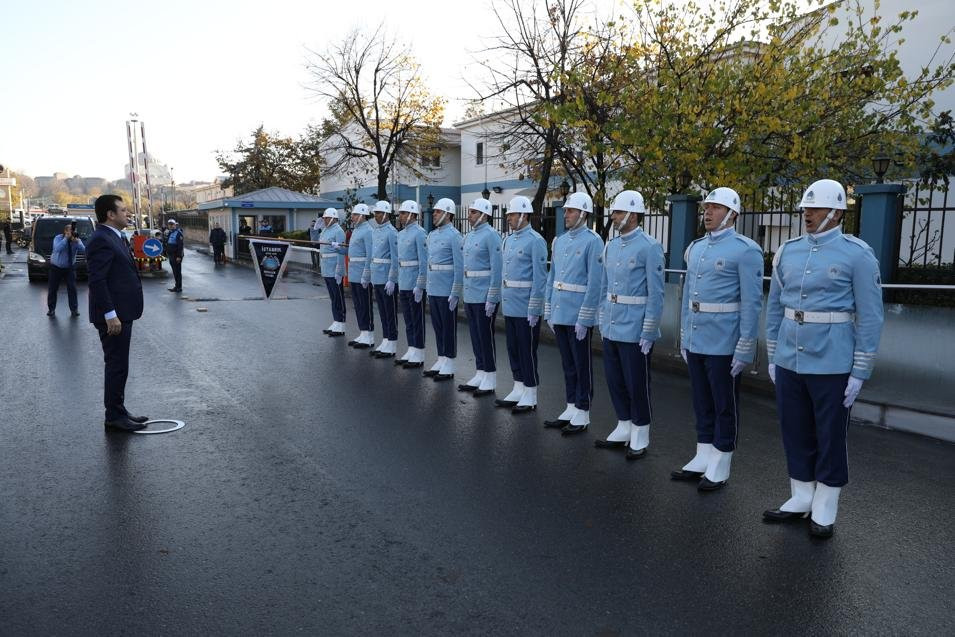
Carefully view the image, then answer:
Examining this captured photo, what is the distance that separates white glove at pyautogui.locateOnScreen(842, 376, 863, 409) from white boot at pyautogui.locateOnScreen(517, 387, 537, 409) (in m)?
3.63

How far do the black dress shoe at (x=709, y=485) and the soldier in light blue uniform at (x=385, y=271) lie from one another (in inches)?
239

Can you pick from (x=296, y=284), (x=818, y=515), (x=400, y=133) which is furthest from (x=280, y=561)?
→ (x=400, y=133)

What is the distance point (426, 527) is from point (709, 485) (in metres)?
2.12

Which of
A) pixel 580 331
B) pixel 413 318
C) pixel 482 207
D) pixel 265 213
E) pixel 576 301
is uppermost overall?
pixel 482 207

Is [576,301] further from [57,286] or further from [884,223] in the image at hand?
[57,286]

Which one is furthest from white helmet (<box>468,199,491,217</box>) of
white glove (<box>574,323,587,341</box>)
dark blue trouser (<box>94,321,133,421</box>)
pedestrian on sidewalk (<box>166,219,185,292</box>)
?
pedestrian on sidewalk (<box>166,219,185,292</box>)

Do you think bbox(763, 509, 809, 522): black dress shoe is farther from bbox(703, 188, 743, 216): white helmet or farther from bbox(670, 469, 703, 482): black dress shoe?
bbox(703, 188, 743, 216): white helmet

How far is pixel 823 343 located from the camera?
14.9 feet

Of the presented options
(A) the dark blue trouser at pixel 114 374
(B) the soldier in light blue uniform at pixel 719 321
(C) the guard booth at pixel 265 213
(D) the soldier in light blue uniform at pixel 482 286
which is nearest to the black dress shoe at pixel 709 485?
(B) the soldier in light blue uniform at pixel 719 321

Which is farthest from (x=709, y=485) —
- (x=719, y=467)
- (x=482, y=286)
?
(x=482, y=286)

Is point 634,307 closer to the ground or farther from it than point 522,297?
farther from it

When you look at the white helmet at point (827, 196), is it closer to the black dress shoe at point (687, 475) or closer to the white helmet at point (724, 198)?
the white helmet at point (724, 198)

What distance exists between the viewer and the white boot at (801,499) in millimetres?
4758

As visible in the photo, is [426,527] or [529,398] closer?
[426,527]
